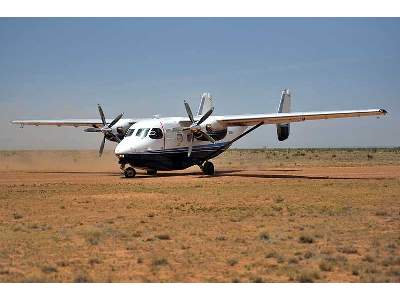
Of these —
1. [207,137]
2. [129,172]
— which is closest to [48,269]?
[129,172]

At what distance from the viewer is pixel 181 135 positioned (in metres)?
36.9

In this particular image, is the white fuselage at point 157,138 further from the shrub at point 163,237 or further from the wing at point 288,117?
the shrub at point 163,237

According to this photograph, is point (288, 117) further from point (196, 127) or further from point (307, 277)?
point (307, 277)

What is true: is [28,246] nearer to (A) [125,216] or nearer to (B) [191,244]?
(B) [191,244]

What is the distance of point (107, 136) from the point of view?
130 ft

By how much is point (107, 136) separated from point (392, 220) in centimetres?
2638

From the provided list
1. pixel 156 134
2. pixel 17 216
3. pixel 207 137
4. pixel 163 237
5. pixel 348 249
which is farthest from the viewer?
pixel 207 137

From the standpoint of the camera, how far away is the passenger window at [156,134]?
35.0 metres

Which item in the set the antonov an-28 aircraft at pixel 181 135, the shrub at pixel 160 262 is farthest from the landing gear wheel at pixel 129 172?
the shrub at pixel 160 262

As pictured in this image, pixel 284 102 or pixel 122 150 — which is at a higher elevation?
pixel 284 102

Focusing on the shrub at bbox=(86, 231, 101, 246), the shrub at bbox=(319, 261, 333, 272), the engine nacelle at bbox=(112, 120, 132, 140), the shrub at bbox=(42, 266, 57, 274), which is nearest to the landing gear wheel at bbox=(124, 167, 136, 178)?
the engine nacelle at bbox=(112, 120, 132, 140)

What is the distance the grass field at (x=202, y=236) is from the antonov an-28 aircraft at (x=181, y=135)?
845 cm

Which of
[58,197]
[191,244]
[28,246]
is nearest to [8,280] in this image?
[28,246]

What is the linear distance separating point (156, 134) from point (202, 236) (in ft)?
70.1
